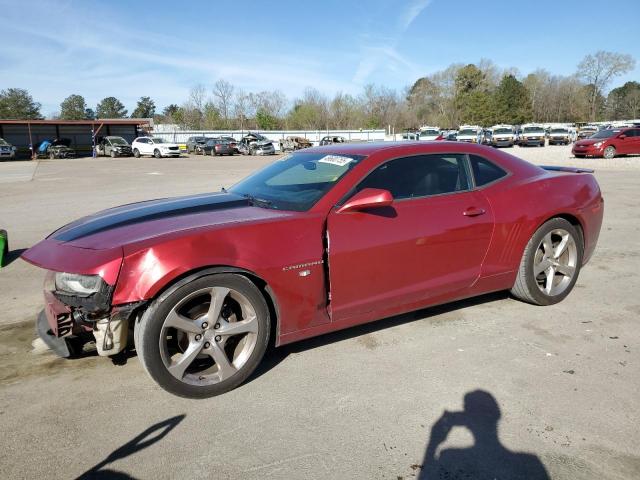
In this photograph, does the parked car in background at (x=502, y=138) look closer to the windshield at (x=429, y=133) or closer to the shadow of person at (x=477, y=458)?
the windshield at (x=429, y=133)

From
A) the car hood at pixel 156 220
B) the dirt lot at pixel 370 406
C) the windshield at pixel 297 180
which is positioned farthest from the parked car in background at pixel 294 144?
the dirt lot at pixel 370 406

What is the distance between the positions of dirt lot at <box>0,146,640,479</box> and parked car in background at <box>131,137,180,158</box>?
3749 cm

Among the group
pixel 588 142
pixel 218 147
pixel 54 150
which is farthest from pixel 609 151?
pixel 54 150

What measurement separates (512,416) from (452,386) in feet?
1.36

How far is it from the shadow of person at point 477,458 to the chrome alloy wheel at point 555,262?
1.99m

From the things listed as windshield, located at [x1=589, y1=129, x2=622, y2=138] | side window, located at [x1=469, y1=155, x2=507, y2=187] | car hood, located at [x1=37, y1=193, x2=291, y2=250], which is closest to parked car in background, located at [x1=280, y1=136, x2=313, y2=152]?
windshield, located at [x1=589, y1=129, x2=622, y2=138]

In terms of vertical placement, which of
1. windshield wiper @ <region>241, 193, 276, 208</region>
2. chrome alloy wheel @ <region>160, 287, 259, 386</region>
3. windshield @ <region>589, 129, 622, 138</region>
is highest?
windshield @ <region>589, 129, 622, 138</region>

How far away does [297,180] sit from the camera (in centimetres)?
385

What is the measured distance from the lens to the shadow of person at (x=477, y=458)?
2.24 metres

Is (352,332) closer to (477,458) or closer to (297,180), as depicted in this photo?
→ (297,180)

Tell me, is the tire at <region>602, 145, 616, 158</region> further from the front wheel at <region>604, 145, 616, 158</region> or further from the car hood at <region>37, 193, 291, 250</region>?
the car hood at <region>37, 193, 291, 250</region>

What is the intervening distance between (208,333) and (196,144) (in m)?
46.9

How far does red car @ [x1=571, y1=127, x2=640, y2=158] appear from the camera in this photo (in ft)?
76.9

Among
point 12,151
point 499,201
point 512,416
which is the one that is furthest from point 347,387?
point 12,151
